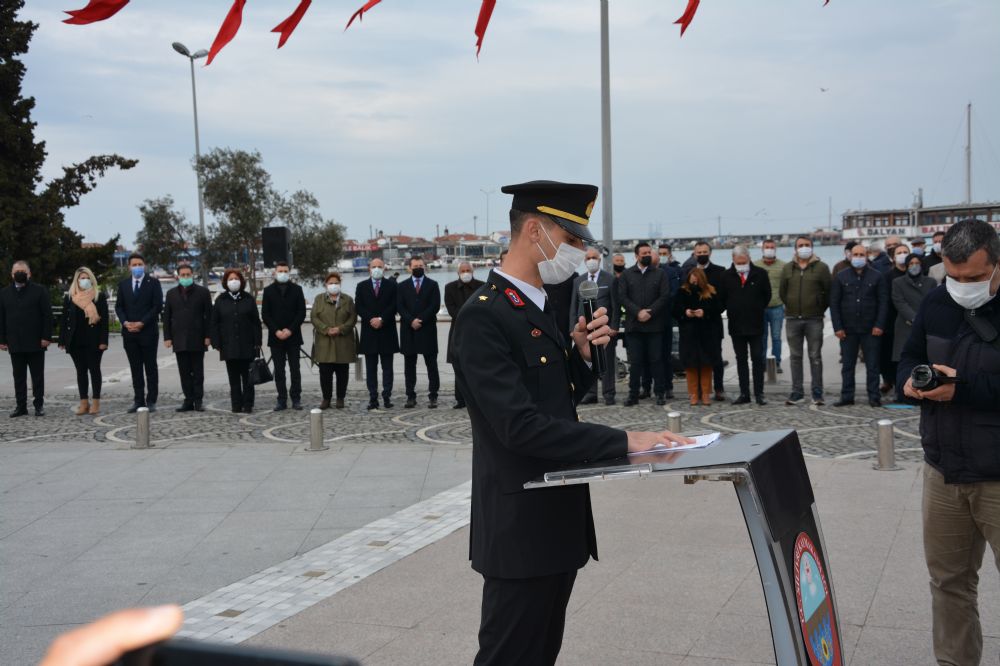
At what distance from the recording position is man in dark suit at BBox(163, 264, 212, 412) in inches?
592

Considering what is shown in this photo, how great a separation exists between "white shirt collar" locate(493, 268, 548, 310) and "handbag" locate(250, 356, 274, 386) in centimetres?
1166

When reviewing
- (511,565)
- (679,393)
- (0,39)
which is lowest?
(679,393)

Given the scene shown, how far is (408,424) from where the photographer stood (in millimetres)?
13320

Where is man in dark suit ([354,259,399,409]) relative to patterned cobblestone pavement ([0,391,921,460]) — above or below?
above

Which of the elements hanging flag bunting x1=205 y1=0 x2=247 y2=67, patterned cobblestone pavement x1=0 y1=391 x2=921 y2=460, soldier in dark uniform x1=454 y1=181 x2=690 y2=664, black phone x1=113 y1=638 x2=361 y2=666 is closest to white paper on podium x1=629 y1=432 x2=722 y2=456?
soldier in dark uniform x1=454 y1=181 x2=690 y2=664

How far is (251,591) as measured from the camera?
20.7ft

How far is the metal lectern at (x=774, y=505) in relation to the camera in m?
3.04

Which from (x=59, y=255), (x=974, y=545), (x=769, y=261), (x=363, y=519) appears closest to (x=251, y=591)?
(x=363, y=519)

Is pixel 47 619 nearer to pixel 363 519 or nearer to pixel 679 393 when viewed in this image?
pixel 363 519

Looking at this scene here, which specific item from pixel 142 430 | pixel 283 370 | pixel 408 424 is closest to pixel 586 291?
pixel 142 430

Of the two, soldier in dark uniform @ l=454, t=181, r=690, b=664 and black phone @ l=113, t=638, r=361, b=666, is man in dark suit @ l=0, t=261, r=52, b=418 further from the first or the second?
black phone @ l=113, t=638, r=361, b=666

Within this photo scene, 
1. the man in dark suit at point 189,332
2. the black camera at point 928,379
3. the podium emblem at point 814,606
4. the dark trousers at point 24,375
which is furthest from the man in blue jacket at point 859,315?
the dark trousers at point 24,375

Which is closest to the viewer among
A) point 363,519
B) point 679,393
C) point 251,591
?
point 251,591

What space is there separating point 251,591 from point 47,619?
3.77ft
